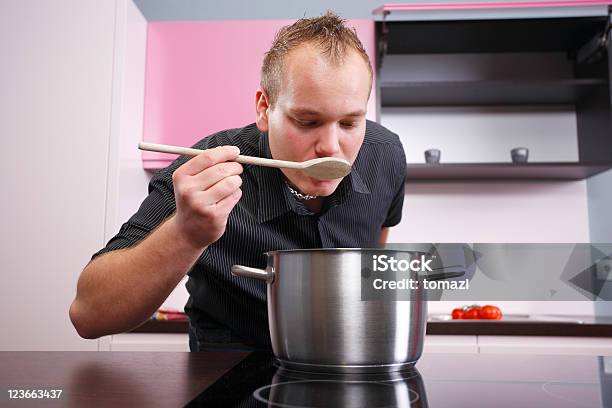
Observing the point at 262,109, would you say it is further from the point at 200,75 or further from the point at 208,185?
the point at 200,75

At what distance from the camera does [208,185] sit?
761mm

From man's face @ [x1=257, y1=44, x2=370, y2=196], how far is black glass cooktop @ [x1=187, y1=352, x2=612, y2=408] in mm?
360

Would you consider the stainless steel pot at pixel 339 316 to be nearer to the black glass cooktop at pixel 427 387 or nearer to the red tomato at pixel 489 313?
the black glass cooktop at pixel 427 387

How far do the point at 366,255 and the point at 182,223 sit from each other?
314 millimetres

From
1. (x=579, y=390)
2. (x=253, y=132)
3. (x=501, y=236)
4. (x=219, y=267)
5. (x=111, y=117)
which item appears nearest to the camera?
(x=579, y=390)

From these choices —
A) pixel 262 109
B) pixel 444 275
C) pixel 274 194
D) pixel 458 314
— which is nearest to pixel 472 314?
pixel 458 314

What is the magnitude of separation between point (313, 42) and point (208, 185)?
35 centimetres

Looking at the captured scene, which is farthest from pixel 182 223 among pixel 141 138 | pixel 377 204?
pixel 141 138

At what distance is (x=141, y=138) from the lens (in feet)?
7.90

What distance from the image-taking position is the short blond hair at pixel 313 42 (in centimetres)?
94

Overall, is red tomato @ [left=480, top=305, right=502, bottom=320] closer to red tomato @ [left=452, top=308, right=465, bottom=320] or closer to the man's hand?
red tomato @ [left=452, top=308, right=465, bottom=320]

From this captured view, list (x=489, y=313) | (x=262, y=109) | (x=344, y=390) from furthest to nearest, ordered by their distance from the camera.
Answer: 1. (x=489, y=313)
2. (x=262, y=109)
3. (x=344, y=390)

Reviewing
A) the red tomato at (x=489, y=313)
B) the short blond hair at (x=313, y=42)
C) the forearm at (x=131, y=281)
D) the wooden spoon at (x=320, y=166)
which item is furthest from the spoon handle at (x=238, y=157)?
the red tomato at (x=489, y=313)

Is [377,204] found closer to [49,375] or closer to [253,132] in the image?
[253,132]
